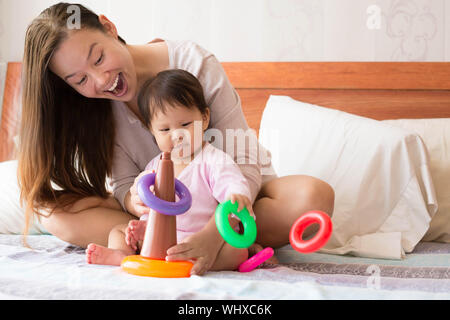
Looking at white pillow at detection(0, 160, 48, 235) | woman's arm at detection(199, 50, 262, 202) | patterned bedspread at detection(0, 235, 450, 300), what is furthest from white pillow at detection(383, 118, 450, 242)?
white pillow at detection(0, 160, 48, 235)

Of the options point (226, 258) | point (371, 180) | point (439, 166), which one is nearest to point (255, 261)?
point (226, 258)

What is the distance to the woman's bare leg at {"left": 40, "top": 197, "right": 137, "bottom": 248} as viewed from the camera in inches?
51.3

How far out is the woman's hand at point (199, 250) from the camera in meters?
0.99

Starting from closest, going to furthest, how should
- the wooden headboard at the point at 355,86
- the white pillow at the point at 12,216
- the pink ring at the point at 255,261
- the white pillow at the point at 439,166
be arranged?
the pink ring at the point at 255,261 → the white pillow at the point at 439,166 → the white pillow at the point at 12,216 → the wooden headboard at the point at 355,86

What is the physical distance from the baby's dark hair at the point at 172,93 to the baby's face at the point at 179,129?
1cm

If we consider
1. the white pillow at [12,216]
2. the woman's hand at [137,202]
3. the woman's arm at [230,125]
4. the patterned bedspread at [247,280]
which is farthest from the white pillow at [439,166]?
the white pillow at [12,216]

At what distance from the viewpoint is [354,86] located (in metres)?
1.86

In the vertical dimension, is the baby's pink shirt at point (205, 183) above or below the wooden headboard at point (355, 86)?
below

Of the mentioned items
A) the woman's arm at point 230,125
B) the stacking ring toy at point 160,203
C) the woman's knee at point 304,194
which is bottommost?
the woman's knee at point 304,194

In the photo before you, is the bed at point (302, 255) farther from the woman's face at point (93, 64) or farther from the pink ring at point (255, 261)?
the woman's face at point (93, 64)

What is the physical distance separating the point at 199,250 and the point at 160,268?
0.09m

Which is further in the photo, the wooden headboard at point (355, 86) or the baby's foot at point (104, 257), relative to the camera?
the wooden headboard at point (355, 86)

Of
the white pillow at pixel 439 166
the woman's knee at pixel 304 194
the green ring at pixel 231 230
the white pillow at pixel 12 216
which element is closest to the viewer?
the green ring at pixel 231 230

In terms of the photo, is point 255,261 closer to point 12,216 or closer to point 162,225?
point 162,225
